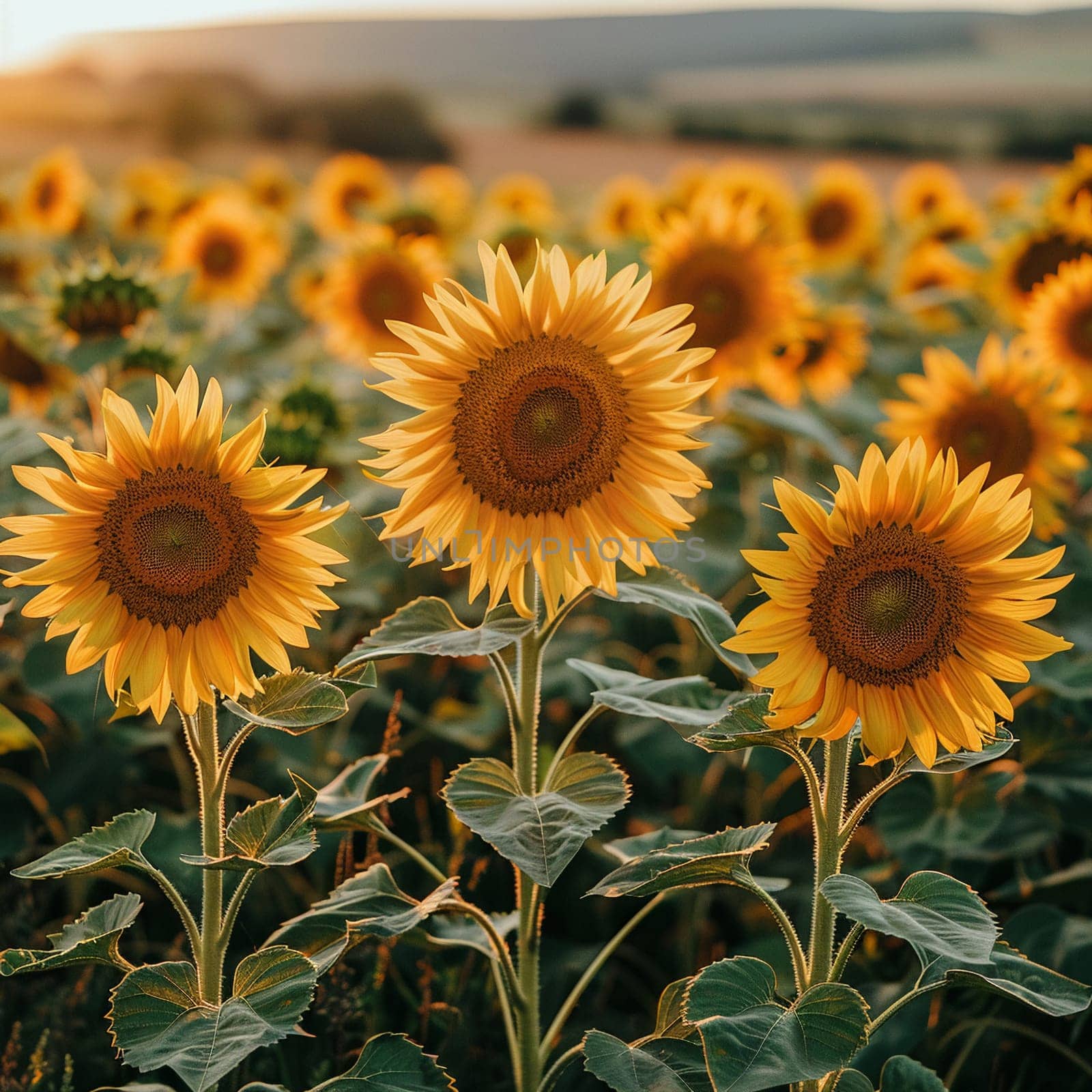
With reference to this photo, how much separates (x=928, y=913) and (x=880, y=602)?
1.15ft

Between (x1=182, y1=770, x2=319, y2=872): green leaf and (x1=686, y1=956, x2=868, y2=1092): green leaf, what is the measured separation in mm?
485

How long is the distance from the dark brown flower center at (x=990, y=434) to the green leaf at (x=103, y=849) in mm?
1935

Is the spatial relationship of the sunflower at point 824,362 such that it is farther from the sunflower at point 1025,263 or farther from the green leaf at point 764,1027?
the green leaf at point 764,1027

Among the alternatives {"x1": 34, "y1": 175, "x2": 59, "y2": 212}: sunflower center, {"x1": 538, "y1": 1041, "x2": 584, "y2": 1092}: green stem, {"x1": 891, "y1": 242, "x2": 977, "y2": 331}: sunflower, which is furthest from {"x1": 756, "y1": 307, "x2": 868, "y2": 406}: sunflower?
{"x1": 34, "y1": 175, "x2": 59, "y2": 212}: sunflower center

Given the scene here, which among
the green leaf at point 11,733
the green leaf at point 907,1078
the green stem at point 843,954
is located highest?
the green stem at point 843,954

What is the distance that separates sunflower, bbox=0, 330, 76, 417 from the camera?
125 inches

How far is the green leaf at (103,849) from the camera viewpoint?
136 centimetres

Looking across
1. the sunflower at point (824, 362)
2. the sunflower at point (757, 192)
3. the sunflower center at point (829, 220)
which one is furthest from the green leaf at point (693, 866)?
the sunflower center at point (829, 220)

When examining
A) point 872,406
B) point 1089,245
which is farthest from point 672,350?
point 1089,245

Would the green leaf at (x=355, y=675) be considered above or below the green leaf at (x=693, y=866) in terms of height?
above

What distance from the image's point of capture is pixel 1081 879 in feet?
7.20

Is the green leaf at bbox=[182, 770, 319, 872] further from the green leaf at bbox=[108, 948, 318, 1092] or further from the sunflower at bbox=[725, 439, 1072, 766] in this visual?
the sunflower at bbox=[725, 439, 1072, 766]

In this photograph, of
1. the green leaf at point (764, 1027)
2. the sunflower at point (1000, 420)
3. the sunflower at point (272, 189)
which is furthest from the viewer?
the sunflower at point (272, 189)

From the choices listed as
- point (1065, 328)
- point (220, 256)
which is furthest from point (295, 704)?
point (220, 256)
